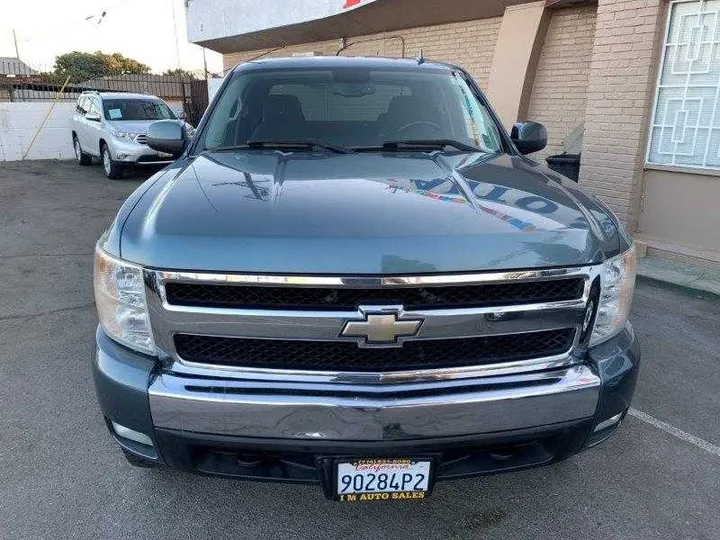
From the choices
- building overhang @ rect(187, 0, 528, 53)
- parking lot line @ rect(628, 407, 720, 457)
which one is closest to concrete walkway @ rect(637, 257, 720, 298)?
parking lot line @ rect(628, 407, 720, 457)

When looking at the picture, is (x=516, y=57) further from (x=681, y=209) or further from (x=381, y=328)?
Result: (x=381, y=328)

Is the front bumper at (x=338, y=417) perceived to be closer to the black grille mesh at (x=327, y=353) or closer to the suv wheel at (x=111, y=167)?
the black grille mesh at (x=327, y=353)

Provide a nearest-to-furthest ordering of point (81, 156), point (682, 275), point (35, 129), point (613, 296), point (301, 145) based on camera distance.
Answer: point (613, 296)
point (301, 145)
point (682, 275)
point (81, 156)
point (35, 129)

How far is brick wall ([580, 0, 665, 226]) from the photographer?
618 cm

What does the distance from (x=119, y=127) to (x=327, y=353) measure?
1217 centimetres

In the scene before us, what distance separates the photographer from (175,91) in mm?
22859

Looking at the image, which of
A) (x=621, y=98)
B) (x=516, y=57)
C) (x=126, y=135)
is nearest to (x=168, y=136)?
(x=621, y=98)

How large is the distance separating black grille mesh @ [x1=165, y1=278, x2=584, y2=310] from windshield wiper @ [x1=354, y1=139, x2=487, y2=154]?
1343mm

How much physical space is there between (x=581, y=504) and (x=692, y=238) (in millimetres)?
4683

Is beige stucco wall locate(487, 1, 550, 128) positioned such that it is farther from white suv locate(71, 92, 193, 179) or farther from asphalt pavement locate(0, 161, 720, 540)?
white suv locate(71, 92, 193, 179)

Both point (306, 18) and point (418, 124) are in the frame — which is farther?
point (306, 18)

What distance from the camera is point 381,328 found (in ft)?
5.92

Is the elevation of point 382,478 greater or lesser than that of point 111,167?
greater

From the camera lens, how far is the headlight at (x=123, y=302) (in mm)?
1885
